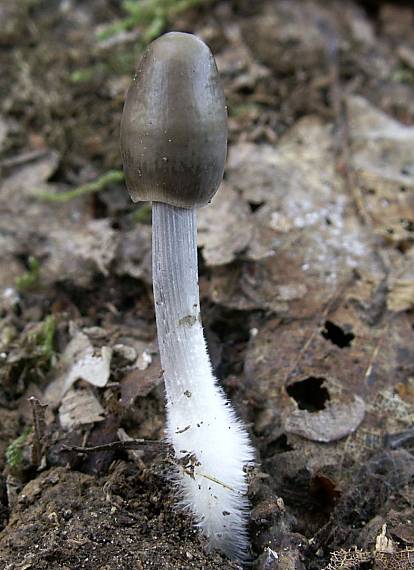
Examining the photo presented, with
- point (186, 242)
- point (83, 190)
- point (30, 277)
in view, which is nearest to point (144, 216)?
point (83, 190)

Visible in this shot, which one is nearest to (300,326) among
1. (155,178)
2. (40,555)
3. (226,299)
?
(226,299)

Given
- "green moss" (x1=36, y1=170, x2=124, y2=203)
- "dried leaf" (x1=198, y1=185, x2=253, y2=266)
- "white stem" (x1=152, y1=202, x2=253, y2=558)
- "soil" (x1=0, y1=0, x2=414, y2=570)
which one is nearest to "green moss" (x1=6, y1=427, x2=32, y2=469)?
"soil" (x1=0, y1=0, x2=414, y2=570)

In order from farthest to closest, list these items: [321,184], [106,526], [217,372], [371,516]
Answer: [321,184] < [217,372] < [371,516] < [106,526]

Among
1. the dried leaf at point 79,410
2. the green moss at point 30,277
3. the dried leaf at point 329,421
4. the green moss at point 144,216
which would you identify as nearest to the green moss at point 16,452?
the dried leaf at point 79,410

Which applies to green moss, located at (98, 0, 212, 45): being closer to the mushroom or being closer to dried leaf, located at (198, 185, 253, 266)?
dried leaf, located at (198, 185, 253, 266)

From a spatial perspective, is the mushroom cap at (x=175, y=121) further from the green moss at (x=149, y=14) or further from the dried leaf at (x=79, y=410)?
the green moss at (x=149, y=14)

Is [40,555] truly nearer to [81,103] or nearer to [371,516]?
[371,516]
